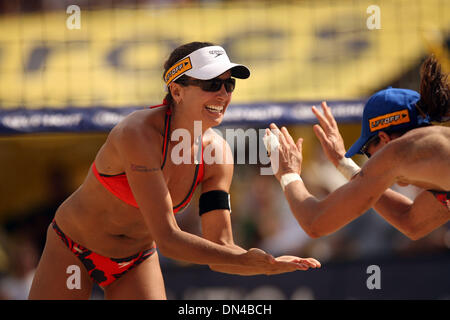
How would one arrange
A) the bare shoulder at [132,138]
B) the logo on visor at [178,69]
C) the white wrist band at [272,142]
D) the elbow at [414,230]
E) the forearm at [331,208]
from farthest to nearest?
the elbow at [414,230], the white wrist band at [272,142], the logo on visor at [178,69], the bare shoulder at [132,138], the forearm at [331,208]

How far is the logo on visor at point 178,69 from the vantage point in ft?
10.5

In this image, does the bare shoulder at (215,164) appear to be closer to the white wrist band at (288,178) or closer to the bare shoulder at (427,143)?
the white wrist band at (288,178)

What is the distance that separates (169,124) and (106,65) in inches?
167

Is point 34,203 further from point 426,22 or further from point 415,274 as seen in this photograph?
point 426,22

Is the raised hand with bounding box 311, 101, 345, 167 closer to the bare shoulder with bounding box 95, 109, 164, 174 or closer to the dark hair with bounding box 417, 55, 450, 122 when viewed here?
the dark hair with bounding box 417, 55, 450, 122

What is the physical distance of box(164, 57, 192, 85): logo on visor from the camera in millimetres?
3186

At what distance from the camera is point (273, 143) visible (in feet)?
10.8

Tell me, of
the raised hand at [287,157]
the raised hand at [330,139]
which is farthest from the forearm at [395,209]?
the raised hand at [287,157]

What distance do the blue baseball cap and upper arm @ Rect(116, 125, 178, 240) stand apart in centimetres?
97

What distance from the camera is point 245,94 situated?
7.05m

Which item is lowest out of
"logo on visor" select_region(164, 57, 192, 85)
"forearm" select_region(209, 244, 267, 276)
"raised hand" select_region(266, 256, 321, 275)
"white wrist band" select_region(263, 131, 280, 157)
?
"forearm" select_region(209, 244, 267, 276)

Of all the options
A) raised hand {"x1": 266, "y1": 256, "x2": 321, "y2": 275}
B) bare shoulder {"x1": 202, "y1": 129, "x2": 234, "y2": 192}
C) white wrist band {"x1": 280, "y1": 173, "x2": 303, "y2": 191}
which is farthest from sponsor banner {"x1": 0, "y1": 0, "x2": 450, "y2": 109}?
raised hand {"x1": 266, "y1": 256, "x2": 321, "y2": 275}

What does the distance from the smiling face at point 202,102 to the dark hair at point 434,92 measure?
943 mm

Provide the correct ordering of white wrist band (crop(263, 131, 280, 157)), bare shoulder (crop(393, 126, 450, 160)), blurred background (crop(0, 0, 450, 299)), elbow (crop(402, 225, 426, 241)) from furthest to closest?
blurred background (crop(0, 0, 450, 299)), elbow (crop(402, 225, 426, 241)), white wrist band (crop(263, 131, 280, 157)), bare shoulder (crop(393, 126, 450, 160))
